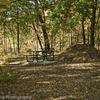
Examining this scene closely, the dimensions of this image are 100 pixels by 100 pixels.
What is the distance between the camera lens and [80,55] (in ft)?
60.3

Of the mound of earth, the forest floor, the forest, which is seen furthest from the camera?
the mound of earth

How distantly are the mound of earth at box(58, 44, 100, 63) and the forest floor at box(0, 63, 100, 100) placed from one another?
4.29 meters


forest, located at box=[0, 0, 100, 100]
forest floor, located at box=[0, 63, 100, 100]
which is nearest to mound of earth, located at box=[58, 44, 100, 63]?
forest, located at box=[0, 0, 100, 100]

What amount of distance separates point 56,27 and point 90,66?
6.98 metres

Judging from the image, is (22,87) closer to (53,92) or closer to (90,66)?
(53,92)

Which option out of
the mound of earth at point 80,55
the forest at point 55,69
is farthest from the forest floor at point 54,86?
the mound of earth at point 80,55

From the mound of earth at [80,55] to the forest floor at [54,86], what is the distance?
4294 millimetres

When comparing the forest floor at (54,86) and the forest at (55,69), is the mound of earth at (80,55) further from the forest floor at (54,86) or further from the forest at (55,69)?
the forest floor at (54,86)

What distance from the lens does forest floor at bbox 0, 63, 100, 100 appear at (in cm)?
871

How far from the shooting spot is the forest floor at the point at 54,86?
8708 mm

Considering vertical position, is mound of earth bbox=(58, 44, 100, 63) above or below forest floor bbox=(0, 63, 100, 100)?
above

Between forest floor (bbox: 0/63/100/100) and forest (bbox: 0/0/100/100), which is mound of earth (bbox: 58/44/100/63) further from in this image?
forest floor (bbox: 0/63/100/100)

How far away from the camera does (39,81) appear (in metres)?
11.3

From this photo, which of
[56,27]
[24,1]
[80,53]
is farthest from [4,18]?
[80,53]
